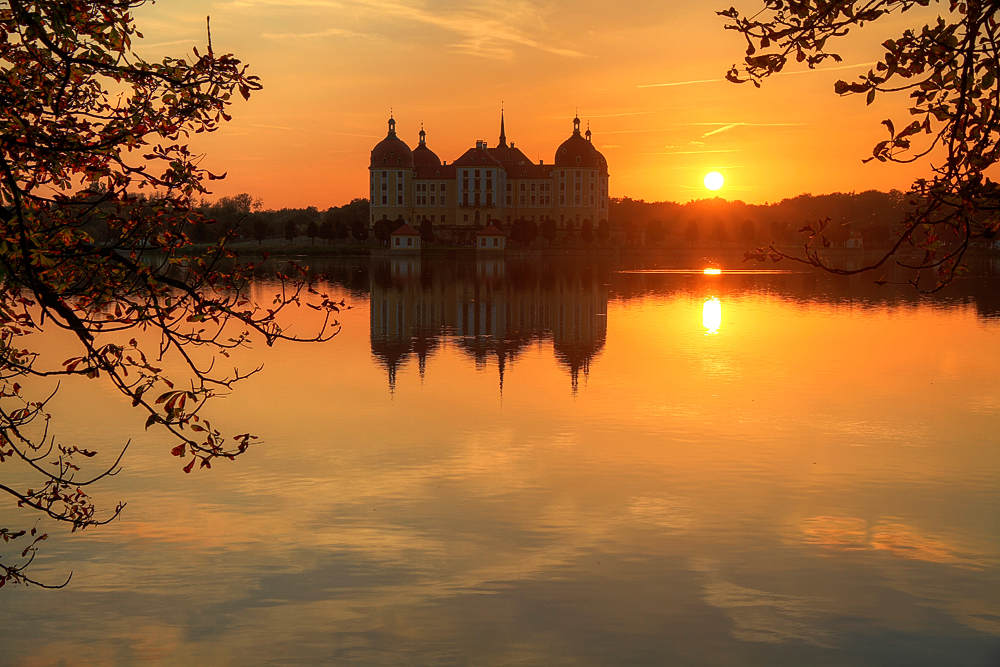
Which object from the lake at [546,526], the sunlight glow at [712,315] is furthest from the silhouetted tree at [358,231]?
the lake at [546,526]

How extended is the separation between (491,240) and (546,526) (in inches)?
3601

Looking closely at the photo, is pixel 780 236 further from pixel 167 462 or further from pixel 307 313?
pixel 167 462

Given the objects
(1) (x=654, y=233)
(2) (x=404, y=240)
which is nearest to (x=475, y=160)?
(1) (x=654, y=233)

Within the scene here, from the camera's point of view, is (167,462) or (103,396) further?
(103,396)

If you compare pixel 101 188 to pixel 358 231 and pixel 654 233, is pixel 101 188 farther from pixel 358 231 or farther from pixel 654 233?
pixel 654 233

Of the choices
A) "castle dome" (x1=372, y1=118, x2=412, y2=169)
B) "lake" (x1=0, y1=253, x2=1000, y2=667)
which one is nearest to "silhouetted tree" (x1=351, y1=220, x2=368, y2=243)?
"castle dome" (x1=372, y1=118, x2=412, y2=169)

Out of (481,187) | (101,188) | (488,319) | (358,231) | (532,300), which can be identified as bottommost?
(488,319)

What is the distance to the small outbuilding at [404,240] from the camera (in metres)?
97.1

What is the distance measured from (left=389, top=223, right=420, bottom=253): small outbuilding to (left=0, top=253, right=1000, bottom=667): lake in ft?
256

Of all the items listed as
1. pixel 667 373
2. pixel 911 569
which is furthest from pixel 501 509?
pixel 667 373

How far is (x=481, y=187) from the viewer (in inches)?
4680

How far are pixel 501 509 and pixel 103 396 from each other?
31.2 ft

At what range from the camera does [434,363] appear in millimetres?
21016

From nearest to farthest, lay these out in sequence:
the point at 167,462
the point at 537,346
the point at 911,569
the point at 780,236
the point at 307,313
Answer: the point at 911,569 < the point at 167,462 < the point at 537,346 < the point at 307,313 < the point at 780,236
